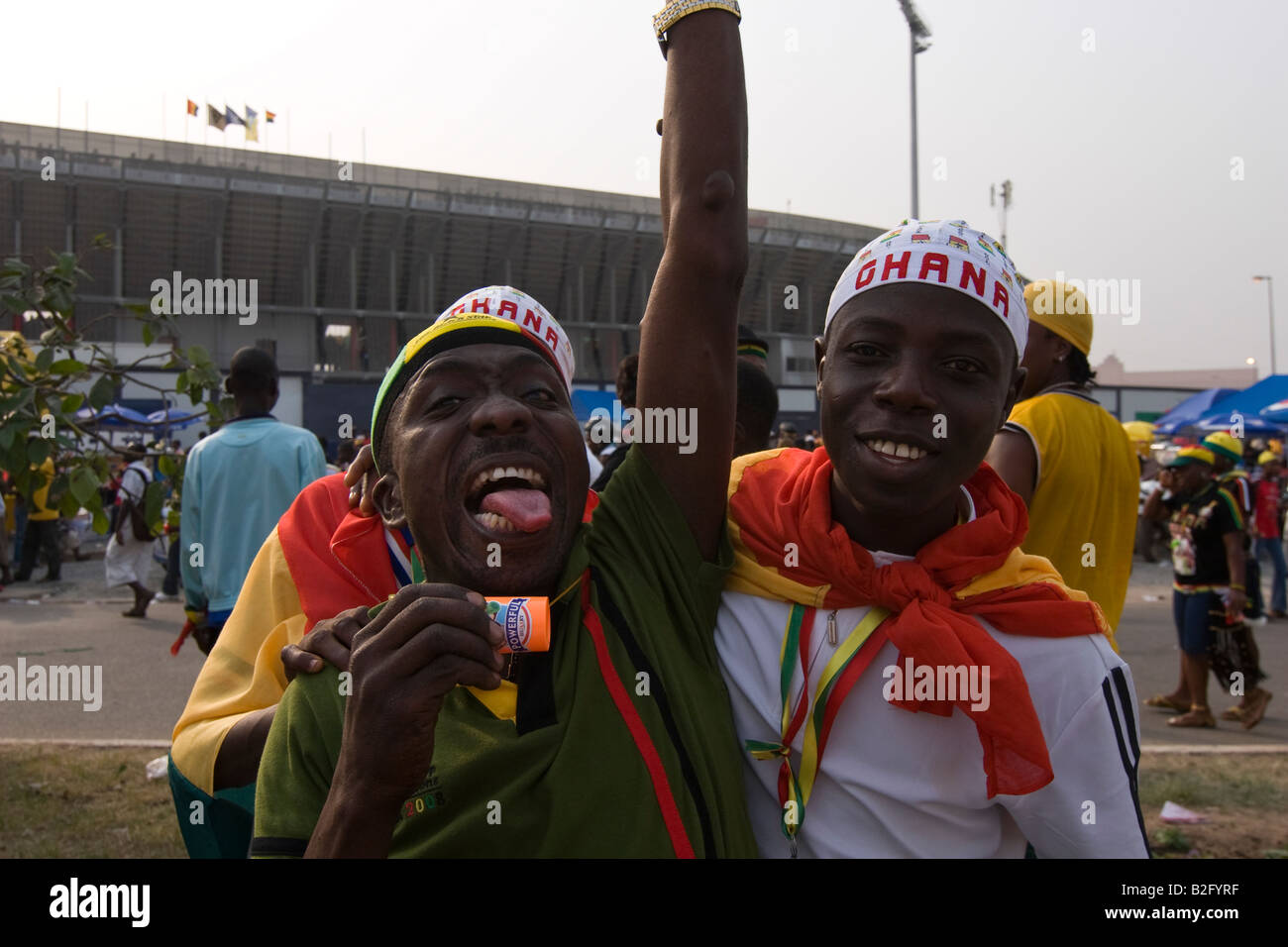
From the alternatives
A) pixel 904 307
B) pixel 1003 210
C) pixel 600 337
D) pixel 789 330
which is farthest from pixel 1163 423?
pixel 600 337

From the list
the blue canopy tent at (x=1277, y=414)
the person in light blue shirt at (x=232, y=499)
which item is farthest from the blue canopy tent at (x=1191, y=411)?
the person in light blue shirt at (x=232, y=499)

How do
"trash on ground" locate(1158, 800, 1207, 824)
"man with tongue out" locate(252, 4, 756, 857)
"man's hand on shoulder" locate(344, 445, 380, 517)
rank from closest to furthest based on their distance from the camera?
"man with tongue out" locate(252, 4, 756, 857) → "man's hand on shoulder" locate(344, 445, 380, 517) → "trash on ground" locate(1158, 800, 1207, 824)

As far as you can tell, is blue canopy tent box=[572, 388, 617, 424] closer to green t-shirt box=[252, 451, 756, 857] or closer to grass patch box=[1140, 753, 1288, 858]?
grass patch box=[1140, 753, 1288, 858]

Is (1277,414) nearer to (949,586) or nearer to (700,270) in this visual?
(949,586)

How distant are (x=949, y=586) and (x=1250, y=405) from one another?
19.9 metres

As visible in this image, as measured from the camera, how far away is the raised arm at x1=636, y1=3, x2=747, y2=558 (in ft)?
6.45

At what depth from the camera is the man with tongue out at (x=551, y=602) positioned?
5.25 feet

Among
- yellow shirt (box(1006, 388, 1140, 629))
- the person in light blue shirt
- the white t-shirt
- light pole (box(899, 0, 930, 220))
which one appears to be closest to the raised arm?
the white t-shirt

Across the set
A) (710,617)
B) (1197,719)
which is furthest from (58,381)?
(1197,719)

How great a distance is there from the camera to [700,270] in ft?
6.59

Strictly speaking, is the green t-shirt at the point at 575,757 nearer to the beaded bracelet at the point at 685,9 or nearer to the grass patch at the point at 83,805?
the beaded bracelet at the point at 685,9

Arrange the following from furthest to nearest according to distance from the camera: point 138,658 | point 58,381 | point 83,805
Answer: point 138,658
point 83,805
point 58,381

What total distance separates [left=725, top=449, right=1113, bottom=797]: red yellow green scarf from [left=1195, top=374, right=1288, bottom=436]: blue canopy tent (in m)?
17.6
